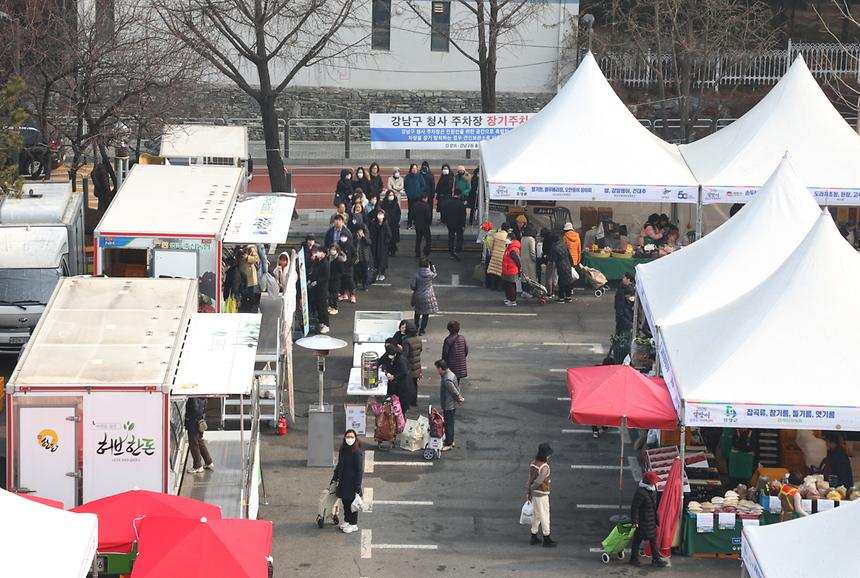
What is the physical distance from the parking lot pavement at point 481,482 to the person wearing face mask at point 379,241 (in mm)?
2497

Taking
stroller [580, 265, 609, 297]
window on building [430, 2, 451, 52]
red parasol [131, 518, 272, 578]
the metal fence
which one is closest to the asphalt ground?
stroller [580, 265, 609, 297]

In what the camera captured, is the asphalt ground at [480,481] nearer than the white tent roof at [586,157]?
Yes

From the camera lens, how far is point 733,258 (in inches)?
780

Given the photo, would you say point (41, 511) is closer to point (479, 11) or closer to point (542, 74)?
point (479, 11)

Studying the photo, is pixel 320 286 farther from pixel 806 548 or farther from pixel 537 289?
pixel 806 548

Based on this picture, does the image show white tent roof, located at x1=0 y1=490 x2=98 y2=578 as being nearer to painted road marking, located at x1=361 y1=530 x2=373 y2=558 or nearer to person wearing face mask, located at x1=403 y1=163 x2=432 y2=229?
painted road marking, located at x1=361 y1=530 x2=373 y2=558

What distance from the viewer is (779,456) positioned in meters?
18.0

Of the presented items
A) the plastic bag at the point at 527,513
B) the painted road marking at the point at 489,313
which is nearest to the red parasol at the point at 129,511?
the plastic bag at the point at 527,513

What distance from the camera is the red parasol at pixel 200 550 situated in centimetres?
1265

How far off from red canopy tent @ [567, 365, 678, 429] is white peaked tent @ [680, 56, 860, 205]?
414 inches

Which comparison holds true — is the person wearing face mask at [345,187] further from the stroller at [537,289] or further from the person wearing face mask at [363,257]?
the stroller at [537,289]

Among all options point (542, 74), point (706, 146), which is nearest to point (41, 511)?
point (706, 146)

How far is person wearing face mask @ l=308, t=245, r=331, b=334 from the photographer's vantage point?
24172 millimetres

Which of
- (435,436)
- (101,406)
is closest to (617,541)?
(435,436)
